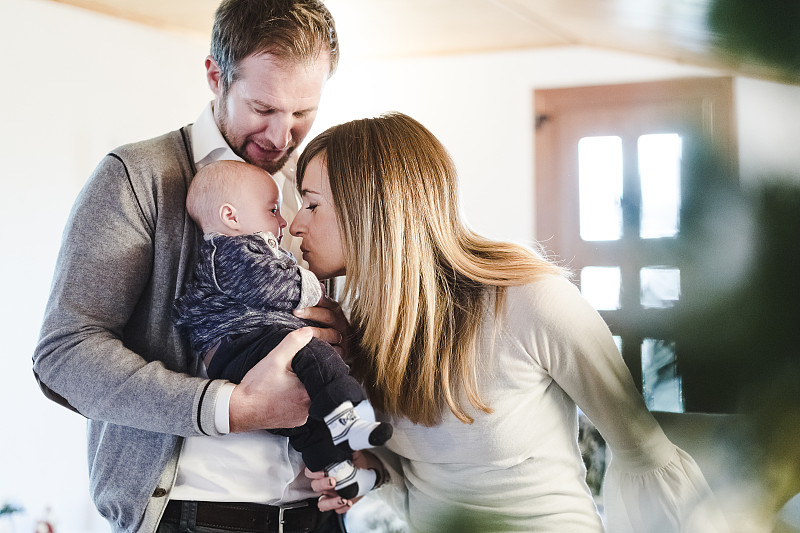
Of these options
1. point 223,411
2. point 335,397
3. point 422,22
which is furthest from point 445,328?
point 422,22

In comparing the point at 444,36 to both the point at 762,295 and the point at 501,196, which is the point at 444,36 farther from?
the point at 762,295

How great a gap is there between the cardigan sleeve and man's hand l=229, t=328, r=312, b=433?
1.27 ft

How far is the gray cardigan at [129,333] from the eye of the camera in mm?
1050

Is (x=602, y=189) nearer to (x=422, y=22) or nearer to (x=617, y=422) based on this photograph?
(x=617, y=422)

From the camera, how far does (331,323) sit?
3.97 feet

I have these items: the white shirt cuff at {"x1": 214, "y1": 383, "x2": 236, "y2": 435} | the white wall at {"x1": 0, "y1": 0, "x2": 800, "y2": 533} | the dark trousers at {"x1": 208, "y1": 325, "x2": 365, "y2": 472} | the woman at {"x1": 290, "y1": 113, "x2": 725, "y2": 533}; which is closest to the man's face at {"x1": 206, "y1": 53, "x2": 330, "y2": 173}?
the woman at {"x1": 290, "y1": 113, "x2": 725, "y2": 533}

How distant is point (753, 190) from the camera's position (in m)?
0.26

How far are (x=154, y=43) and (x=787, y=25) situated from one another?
8.43 ft

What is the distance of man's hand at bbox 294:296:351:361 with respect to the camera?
115 cm

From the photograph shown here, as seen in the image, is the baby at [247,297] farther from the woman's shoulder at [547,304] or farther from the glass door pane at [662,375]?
the glass door pane at [662,375]

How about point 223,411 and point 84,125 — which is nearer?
point 223,411

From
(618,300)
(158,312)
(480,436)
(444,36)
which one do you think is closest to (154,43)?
(444,36)

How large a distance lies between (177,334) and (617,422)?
2.51 ft

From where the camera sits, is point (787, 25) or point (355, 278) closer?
point (787, 25)
